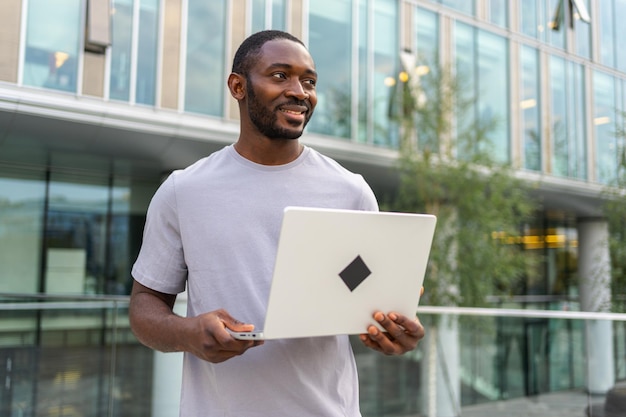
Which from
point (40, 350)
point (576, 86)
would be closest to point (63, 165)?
point (40, 350)

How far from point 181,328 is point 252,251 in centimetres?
21

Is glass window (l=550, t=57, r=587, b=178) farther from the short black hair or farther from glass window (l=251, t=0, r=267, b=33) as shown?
the short black hair

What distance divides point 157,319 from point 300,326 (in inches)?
12.4

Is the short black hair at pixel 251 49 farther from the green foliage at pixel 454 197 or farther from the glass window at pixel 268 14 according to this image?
the green foliage at pixel 454 197

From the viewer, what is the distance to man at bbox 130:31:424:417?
3.95 feet

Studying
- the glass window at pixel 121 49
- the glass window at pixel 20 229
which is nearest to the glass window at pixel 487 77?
the glass window at pixel 121 49

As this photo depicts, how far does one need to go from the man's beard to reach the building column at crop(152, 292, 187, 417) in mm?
4775

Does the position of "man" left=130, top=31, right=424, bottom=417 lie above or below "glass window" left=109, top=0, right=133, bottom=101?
below

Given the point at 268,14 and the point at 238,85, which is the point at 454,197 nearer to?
the point at 268,14

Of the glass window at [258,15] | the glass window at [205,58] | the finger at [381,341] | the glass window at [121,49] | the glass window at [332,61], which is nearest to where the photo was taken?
the finger at [381,341]

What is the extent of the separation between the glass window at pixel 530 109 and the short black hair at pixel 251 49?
1328 centimetres

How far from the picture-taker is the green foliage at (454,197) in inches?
404

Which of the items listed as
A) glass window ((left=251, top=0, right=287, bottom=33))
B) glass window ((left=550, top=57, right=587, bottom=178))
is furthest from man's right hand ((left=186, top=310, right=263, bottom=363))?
glass window ((left=550, top=57, right=587, bottom=178))

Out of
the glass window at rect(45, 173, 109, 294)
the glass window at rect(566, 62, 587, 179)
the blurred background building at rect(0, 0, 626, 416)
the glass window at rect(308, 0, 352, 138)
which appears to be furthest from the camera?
the glass window at rect(566, 62, 587, 179)
